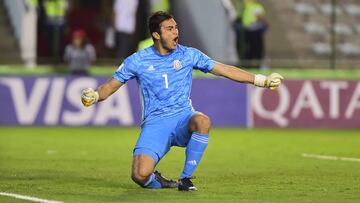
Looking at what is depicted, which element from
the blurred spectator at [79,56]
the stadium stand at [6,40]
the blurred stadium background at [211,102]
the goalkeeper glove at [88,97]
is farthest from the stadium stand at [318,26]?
the goalkeeper glove at [88,97]

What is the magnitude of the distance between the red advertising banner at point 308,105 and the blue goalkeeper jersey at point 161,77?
451 inches

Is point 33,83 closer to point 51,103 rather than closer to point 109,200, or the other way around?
point 51,103

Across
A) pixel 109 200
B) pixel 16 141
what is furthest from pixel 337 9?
pixel 109 200

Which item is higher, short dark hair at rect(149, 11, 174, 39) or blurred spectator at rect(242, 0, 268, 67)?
short dark hair at rect(149, 11, 174, 39)

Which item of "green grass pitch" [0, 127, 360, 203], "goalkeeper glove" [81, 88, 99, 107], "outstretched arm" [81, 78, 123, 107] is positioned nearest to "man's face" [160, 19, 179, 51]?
"outstretched arm" [81, 78, 123, 107]

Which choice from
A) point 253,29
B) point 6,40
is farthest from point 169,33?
point 6,40

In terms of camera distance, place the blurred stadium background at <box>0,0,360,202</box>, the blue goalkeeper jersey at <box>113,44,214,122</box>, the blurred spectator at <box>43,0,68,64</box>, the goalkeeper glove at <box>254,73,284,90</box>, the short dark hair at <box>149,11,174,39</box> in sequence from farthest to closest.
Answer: the blurred spectator at <box>43,0,68,64</box> < the blurred stadium background at <box>0,0,360,202</box> < the blue goalkeeper jersey at <box>113,44,214,122</box> < the short dark hair at <box>149,11,174,39</box> < the goalkeeper glove at <box>254,73,284,90</box>

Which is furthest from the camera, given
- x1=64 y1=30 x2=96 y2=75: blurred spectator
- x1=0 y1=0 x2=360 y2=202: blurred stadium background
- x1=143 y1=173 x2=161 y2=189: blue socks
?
x1=64 y1=30 x2=96 y2=75: blurred spectator

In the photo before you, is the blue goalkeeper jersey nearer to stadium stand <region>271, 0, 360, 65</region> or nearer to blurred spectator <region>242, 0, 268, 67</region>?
blurred spectator <region>242, 0, 268, 67</region>

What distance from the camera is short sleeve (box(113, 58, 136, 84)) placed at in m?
11.2

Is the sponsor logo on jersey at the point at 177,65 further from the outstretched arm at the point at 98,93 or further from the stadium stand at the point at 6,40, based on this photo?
the stadium stand at the point at 6,40

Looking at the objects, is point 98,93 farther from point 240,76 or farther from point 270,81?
point 270,81

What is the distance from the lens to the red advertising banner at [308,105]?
74.5ft

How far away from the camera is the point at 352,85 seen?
22.8 meters
